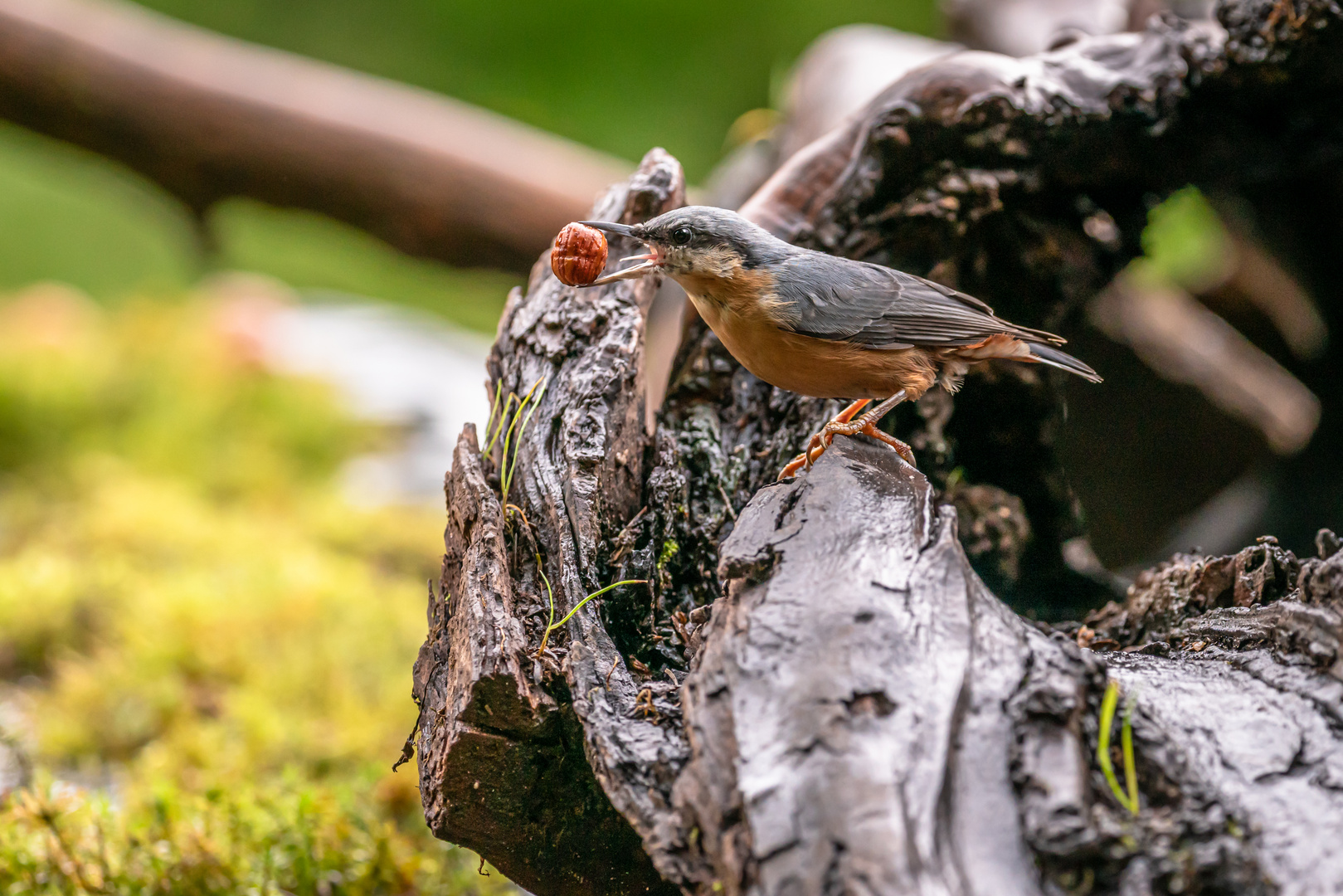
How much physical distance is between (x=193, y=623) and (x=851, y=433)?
281 cm

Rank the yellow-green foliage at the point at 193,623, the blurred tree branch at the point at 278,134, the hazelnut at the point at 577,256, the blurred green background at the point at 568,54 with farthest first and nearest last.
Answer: the blurred green background at the point at 568,54, the blurred tree branch at the point at 278,134, the yellow-green foliage at the point at 193,623, the hazelnut at the point at 577,256

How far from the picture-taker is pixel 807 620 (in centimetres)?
121

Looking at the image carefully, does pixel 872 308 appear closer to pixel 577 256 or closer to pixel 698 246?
pixel 698 246

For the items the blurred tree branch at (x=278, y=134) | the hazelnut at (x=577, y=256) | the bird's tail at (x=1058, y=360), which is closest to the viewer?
the hazelnut at (x=577, y=256)

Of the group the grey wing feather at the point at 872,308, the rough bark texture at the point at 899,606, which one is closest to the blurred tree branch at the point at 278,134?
the rough bark texture at the point at 899,606

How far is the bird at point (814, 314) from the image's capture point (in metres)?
1.74

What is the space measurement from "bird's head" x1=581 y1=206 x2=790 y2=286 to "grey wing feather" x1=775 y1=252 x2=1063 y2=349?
0.23 ft

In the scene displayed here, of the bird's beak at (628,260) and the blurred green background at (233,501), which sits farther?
the blurred green background at (233,501)

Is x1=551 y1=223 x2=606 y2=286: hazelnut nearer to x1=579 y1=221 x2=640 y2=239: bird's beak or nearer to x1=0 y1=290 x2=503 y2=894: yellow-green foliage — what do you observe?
x1=579 y1=221 x2=640 y2=239: bird's beak

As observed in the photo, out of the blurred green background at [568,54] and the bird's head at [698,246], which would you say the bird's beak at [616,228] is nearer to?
the bird's head at [698,246]

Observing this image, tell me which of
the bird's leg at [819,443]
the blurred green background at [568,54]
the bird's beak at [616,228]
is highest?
the blurred green background at [568,54]

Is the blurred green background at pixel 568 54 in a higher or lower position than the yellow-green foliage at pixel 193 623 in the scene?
higher

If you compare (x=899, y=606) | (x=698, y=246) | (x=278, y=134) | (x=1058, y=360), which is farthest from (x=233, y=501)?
(x=899, y=606)

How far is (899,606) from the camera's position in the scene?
122 centimetres
